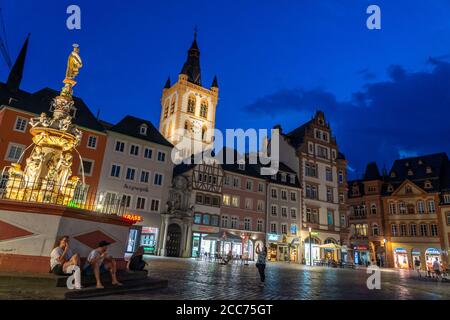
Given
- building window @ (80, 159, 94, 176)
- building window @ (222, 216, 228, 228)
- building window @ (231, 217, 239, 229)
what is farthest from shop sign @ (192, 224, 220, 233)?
building window @ (80, 159, 94, 176)

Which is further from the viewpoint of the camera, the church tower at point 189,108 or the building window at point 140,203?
the church tower at point 189,108

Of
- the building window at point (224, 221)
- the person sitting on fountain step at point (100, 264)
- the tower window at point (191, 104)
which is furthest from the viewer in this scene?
the tower window at point (191, 104)

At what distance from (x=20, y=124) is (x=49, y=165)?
74.6 ft

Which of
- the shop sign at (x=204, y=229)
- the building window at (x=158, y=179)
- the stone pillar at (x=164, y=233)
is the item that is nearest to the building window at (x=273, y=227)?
the shop sign at (x=204, y=229)

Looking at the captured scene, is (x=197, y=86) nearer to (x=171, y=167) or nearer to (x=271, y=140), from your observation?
(x=271, y=140)

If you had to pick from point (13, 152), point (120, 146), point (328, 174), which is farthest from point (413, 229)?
point (13, 152)

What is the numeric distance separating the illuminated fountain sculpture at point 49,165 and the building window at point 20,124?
20945mm

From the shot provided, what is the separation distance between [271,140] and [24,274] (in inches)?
1964

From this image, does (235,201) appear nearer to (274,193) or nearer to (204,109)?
(274,193)

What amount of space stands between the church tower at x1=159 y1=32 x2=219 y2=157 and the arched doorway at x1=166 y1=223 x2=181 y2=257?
2675cm

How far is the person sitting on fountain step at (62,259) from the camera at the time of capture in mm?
7836

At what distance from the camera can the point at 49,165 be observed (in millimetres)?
11586

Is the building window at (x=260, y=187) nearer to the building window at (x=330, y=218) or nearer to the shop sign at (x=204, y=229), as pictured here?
the shop sign at (x=204, y=229)

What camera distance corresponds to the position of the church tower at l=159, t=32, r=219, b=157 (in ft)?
219
